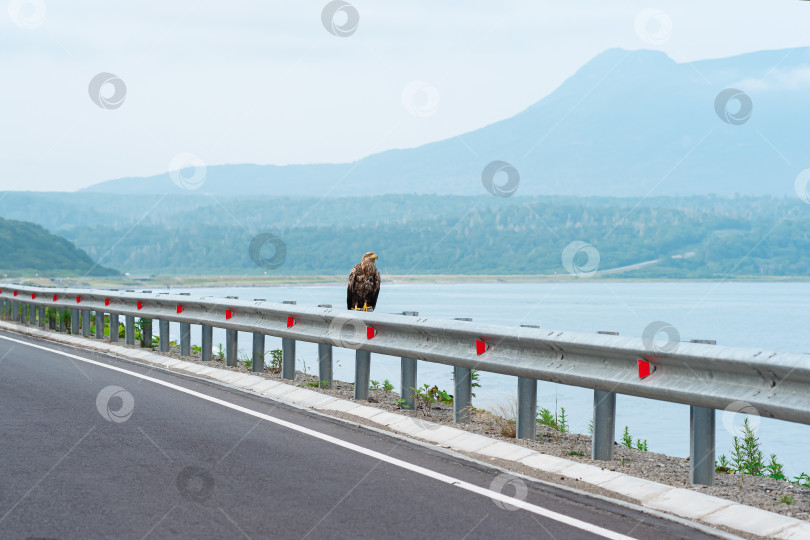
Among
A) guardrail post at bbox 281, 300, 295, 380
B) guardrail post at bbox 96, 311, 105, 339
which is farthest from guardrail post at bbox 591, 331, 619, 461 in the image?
guardrail post at bbox 96, 311, 105, 339

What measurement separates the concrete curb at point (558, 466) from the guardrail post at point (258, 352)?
0.29m

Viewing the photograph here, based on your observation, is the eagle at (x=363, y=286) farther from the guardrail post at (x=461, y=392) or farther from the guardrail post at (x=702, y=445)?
the guardrail post at (x=702, y=445)

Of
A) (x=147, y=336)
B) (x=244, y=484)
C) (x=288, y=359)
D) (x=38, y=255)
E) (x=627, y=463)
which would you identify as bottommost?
→ (x=627, y=463)

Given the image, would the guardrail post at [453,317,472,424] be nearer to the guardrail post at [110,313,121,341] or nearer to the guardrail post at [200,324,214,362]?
the guardrail post at [200,324,214,362]

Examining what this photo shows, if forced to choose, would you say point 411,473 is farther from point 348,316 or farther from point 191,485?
point 348,316

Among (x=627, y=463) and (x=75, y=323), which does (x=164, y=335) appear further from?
(x=627, y=463)

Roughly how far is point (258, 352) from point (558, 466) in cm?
608

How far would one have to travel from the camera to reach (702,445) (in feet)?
23.1

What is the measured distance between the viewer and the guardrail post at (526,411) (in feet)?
28.2

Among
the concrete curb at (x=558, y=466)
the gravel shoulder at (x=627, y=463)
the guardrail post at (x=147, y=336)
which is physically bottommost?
the gravel shoulder at (x=627, y=463)

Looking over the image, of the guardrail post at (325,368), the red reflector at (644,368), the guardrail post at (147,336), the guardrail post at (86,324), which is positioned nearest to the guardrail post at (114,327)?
the guardrail post at (147,336)

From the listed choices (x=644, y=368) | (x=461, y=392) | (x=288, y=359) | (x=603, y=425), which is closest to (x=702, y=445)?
(x=644, y=368)

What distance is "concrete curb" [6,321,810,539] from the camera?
6.11m

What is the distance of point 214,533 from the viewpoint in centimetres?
564
